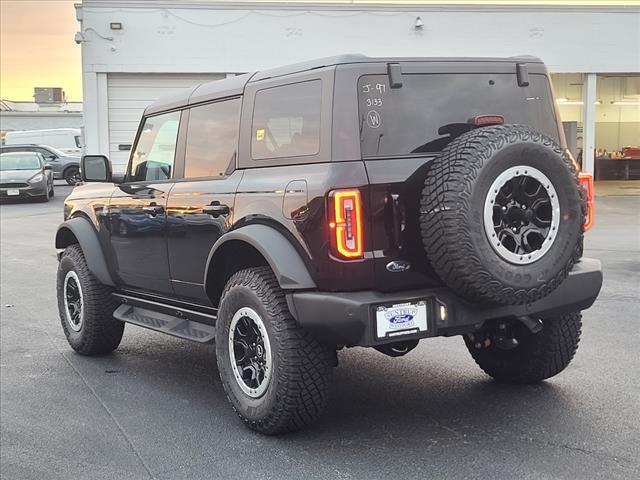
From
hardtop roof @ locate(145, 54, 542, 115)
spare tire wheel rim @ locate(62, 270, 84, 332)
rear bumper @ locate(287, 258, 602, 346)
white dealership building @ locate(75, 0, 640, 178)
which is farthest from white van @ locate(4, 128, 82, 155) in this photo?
rear bumper @ locate(287, 258, 602, 346)

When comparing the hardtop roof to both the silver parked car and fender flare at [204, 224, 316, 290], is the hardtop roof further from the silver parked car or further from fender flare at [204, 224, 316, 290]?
the silver parked car

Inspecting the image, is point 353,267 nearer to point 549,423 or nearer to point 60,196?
point 549,423

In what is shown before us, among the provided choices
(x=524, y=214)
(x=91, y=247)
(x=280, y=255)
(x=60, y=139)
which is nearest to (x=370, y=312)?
(x=280, y=255)

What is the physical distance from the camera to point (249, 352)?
14.0 ft

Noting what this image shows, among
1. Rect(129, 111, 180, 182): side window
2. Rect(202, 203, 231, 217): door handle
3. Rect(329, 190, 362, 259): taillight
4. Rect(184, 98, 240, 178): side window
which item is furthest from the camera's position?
Rect(129, 111, 180, 182): side window

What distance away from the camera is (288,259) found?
12.9ft

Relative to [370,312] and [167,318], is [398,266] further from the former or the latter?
[167,318]

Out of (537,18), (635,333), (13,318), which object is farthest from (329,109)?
(537,18)

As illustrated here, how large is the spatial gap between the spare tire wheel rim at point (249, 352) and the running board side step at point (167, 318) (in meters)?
0.35

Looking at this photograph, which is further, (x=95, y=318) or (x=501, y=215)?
(x=95, y=318)

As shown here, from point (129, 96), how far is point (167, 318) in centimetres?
1508

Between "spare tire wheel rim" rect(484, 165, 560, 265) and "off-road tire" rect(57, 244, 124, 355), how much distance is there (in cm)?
340

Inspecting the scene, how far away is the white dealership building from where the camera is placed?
1902cm

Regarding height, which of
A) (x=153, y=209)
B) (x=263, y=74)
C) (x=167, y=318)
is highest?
(x=263, y=74)
